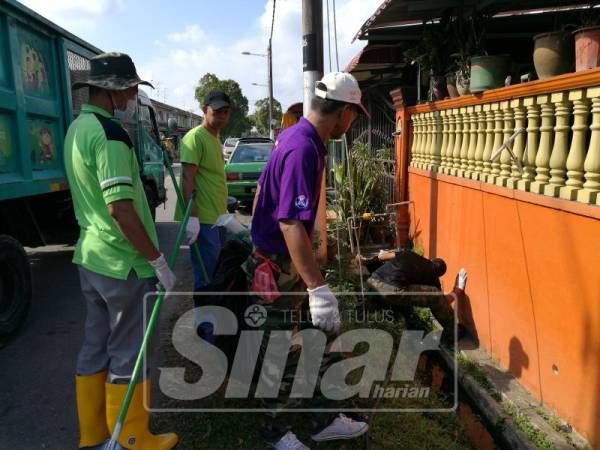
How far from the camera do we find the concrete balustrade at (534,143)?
8.80 feet

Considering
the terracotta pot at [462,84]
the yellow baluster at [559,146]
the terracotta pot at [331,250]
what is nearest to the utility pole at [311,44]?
the terracotta pot at [331,250]

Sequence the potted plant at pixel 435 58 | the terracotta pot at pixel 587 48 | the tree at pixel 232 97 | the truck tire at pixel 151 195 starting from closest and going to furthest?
→ 1. the terracotta pot at pixel 587 48
2. the potted plant at pixel 435 58
3. the truck tire at pixel 151 195
4. the tree at pixel 232 97

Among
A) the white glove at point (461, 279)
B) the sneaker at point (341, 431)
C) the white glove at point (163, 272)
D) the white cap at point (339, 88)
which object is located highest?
the white cap at point (339, 88)

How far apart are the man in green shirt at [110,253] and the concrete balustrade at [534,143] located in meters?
2.28

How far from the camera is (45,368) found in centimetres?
369

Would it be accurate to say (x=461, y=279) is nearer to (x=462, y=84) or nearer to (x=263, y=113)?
(x=462, y=84)

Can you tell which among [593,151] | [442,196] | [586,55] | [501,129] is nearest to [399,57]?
[442,196]

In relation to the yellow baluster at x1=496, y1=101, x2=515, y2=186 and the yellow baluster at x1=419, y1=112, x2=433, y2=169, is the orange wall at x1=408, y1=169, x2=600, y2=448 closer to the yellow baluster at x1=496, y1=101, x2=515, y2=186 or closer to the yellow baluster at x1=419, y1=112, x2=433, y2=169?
the yellow baluster at x1=496, y1=101, x2=515, y2=186

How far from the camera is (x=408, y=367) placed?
3.91 meters

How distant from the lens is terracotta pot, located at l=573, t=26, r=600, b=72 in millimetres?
2895

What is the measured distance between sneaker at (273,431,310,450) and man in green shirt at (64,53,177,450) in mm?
601

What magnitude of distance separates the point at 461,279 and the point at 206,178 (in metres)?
2.37

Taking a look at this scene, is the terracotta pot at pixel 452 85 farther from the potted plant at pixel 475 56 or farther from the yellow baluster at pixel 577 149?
the yellow baluster at pixel 577 149

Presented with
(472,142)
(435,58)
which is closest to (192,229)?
(472,142)
